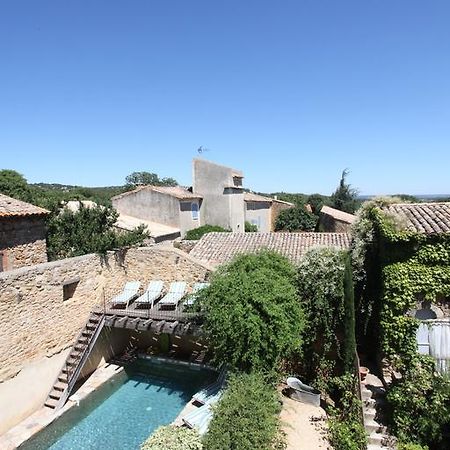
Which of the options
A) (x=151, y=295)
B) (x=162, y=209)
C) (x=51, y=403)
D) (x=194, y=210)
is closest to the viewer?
(x=51, y=403)

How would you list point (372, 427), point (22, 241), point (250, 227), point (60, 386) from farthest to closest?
point (250, 227), point (22, 241), point (60, 386), point (372, 427)

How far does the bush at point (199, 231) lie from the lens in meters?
32.0

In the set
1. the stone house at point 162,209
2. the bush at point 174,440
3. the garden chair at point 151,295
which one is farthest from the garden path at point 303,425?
the stone house at point 162,209

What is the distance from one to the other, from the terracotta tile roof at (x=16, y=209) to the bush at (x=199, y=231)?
15063mm

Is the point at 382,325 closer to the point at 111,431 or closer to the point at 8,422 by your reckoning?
the point at 111,431

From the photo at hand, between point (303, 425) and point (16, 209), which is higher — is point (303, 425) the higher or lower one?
the lower one

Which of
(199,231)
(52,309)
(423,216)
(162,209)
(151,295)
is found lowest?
(52,309)

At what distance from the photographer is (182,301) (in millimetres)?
15703

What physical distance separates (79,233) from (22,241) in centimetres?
267

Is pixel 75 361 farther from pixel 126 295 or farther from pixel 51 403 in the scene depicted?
pixel 126 295

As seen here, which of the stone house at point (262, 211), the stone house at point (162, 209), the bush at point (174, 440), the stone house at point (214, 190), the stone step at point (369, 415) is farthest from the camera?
the stone house at point (262, 211)

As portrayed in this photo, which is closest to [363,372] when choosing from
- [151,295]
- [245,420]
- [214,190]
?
[245,420]

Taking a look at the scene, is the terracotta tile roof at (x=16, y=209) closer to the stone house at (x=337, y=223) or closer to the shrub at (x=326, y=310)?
the shrub at (x=326, y=310)

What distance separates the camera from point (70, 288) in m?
15.6
